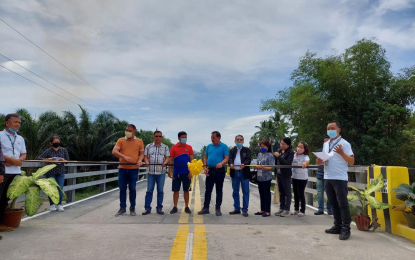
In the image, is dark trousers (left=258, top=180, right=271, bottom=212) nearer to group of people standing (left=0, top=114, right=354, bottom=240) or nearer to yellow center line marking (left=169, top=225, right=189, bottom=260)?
group of people standing (left=0, top=114, right=354, bottom=240)

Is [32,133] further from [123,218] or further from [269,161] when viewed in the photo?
[269,161]

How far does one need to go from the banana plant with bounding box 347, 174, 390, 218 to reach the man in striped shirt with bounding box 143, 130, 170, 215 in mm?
3882

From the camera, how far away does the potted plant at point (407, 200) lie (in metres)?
5.12

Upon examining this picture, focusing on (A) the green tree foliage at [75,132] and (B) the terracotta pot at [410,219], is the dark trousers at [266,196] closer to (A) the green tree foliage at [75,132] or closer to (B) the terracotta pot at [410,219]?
(B) the terracotta pot at [410,219]

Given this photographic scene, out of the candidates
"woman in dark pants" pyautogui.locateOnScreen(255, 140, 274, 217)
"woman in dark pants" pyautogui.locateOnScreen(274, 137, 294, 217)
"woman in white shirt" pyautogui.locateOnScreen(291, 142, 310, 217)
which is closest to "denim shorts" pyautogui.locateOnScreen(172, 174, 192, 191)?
"woman in dark pants" pyautogui.locateOnScreen(255, 140, 274, 217)

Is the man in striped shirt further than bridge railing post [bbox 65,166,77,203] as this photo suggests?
No

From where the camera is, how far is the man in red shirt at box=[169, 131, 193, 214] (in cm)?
745

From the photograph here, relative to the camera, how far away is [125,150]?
731cm

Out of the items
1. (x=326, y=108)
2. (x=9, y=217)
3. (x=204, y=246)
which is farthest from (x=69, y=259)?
(x=326, y=108)

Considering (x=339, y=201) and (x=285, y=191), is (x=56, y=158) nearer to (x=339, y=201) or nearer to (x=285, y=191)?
(x=285, y=191)

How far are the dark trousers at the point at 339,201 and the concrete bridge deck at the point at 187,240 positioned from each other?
0.29 meters

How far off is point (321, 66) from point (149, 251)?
29260mm

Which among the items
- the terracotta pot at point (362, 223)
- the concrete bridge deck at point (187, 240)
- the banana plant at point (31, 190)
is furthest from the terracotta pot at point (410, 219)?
the banana plant at point (31, 190)

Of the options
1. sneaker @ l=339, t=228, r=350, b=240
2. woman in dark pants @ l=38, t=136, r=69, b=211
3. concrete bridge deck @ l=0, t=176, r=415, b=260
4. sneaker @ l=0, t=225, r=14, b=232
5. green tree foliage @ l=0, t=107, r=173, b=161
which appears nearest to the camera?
concrete bridge deck @ l=0, t=176, r=415, b=260
